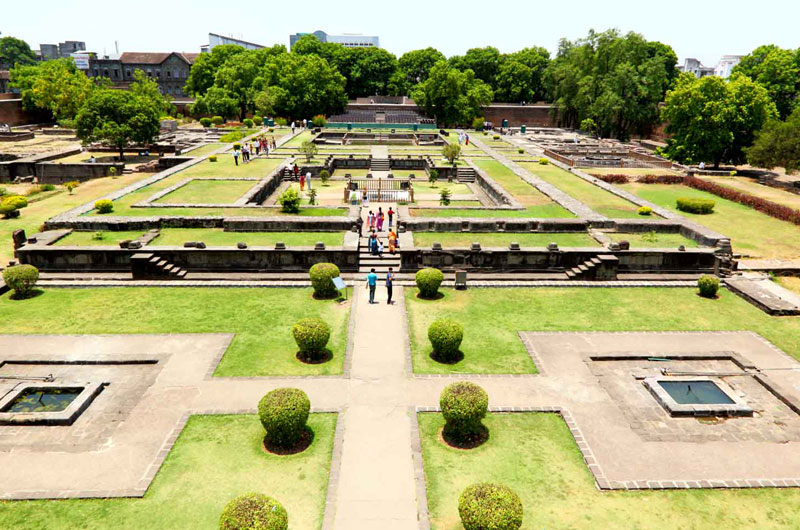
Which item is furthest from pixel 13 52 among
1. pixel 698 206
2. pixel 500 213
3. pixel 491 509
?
pixel 491 509

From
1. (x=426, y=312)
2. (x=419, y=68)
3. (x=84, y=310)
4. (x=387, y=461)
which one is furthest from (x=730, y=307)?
(x=419, y=68)

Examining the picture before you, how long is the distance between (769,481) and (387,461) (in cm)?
753

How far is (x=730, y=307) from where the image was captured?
59.1 ft

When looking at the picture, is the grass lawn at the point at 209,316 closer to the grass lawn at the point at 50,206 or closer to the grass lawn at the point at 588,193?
the grass lawn at the point at 50,206

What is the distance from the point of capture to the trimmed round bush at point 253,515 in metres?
7.36

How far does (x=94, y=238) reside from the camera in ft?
72.9

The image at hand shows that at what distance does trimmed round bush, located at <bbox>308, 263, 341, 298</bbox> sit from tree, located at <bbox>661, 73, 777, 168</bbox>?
36948 millimetres

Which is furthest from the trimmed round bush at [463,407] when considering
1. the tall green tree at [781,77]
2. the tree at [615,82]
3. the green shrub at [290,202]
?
the tree at [615,82]

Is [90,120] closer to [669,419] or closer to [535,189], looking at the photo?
[535,189]

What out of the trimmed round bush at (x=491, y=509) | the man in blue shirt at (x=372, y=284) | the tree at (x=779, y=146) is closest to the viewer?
the trimmed round bush at (x=491, y=509)

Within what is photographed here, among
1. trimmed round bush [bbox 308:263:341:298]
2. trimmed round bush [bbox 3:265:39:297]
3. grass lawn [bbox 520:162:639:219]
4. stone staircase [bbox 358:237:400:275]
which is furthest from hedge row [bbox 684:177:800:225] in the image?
trimmed round bush [bbox 3:265:39:297]

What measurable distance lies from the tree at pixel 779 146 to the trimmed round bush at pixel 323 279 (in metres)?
35.4

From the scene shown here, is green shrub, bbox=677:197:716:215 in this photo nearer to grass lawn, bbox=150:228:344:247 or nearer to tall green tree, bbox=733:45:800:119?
grass lawn, bbox=150:228:344:247

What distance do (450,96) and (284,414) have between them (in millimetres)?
66440
